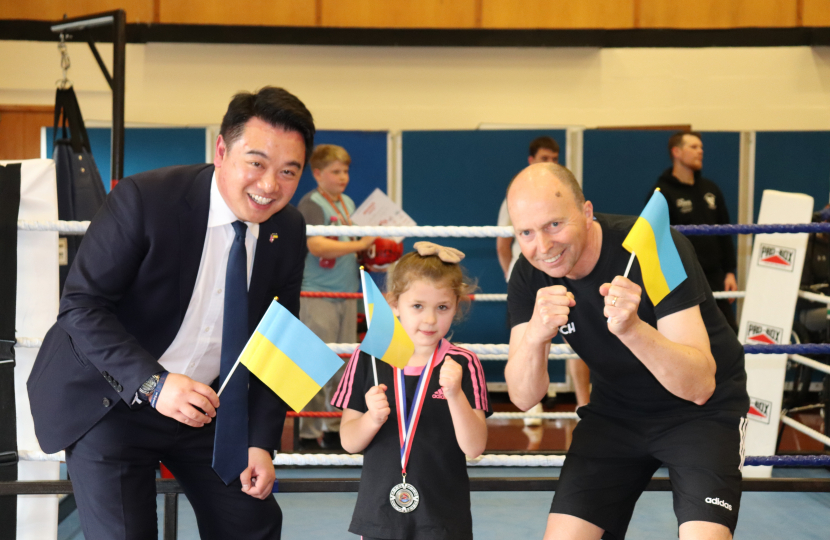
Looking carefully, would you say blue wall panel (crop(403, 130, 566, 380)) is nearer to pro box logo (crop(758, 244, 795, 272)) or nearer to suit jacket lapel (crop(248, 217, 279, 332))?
pro box logo (crop(758, 244, 795, 272))

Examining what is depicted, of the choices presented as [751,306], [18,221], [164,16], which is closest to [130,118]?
[164,16]

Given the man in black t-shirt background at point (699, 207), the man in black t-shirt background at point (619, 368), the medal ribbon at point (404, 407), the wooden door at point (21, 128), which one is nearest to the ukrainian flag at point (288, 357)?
the medal ribbon at point (404, 407)

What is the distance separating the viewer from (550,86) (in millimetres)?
6562

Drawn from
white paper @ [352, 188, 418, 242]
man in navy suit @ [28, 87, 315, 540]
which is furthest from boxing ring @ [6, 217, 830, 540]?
white paper @ [352, 188, 418, 242]

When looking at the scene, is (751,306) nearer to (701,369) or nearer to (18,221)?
(701,369)

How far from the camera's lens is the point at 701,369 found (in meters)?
1.57

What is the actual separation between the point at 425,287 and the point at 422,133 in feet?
13.1

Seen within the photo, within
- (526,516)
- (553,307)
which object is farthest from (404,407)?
(526,516)

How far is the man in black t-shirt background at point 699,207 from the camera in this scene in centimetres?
416

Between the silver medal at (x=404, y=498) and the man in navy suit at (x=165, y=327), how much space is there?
0.28m

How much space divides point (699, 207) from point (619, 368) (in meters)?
2.82

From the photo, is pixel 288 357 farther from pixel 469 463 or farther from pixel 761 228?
pixel 761 228

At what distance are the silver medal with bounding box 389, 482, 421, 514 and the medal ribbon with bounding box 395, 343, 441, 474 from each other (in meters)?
0.04

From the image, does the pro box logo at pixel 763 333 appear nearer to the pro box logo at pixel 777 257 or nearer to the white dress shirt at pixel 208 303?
the pro box logo at pixel 777 257
